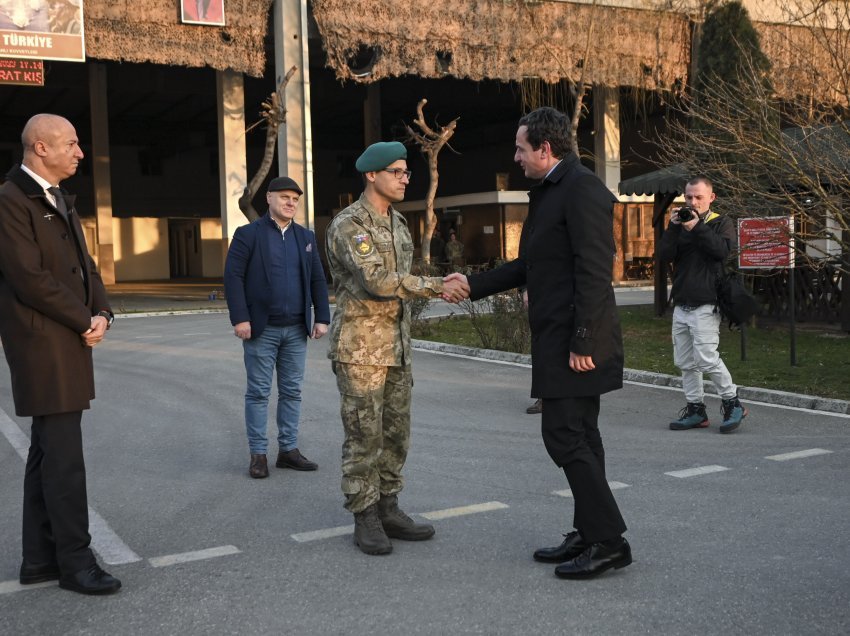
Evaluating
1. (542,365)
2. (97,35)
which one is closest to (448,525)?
(542,365)

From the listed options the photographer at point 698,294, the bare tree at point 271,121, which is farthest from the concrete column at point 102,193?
the photographer at point 698,294

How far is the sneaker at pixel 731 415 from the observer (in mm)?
7621

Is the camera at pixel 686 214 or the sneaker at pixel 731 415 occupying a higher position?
the camera at pixel 686 214

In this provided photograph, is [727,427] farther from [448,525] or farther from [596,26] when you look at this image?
[596,26]

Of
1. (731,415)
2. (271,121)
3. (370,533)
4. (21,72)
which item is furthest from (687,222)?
(271,121)

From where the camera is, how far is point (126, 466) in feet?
22.5

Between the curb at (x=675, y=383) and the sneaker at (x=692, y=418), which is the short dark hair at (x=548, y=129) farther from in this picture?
the curb at (x=675, y=383)

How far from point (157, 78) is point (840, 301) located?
2204cm

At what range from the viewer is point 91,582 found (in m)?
4.21

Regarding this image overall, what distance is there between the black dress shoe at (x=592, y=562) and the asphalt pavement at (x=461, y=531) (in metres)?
0.06

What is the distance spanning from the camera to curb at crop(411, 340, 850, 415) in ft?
28.1

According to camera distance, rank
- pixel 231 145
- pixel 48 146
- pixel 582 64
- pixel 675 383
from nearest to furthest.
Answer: pixel 48 146, pixel 675 383, pixel 231 145, pixel 582 64

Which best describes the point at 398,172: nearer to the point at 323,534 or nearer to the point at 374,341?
the point at 374,341

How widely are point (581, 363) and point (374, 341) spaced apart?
1.11 metres
